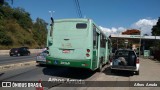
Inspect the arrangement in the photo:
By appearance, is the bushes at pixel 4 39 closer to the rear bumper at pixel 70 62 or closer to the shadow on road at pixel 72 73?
the shadow on road at pixel 72 73

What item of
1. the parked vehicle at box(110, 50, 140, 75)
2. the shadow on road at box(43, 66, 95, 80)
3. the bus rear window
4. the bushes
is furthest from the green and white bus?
the bushes

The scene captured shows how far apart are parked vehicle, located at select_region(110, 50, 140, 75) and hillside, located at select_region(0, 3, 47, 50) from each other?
45997 mm

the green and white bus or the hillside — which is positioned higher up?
the hillside

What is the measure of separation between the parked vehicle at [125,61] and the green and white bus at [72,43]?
3162 millimetres

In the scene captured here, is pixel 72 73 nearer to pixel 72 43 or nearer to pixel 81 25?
pixel 72 43

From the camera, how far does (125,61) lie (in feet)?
59.3

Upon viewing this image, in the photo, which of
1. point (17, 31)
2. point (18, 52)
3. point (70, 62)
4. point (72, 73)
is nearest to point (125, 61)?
point (72, 73)

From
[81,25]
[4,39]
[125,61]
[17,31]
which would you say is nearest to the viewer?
[81,25]

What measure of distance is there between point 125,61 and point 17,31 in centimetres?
5785

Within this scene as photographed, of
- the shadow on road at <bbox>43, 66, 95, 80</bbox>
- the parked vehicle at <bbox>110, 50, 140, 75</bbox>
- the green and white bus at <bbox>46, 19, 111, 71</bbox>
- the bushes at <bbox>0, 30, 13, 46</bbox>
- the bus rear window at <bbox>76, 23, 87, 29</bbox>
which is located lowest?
the shadow on road at <bbox>43, 66, 95, 80</bbox>

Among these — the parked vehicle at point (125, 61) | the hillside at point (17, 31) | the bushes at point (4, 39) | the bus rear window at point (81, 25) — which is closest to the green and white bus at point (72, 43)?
the bus rear window at point (81, 25)

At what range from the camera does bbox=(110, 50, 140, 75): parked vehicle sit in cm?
1756

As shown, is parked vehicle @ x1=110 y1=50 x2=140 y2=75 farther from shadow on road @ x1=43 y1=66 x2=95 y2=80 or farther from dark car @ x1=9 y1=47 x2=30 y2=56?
dark car @ x1=9 y1=47 x2=30 y2=56

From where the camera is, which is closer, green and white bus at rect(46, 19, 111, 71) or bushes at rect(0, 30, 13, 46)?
green and white bus at rect(46, 19, 111, 71)
